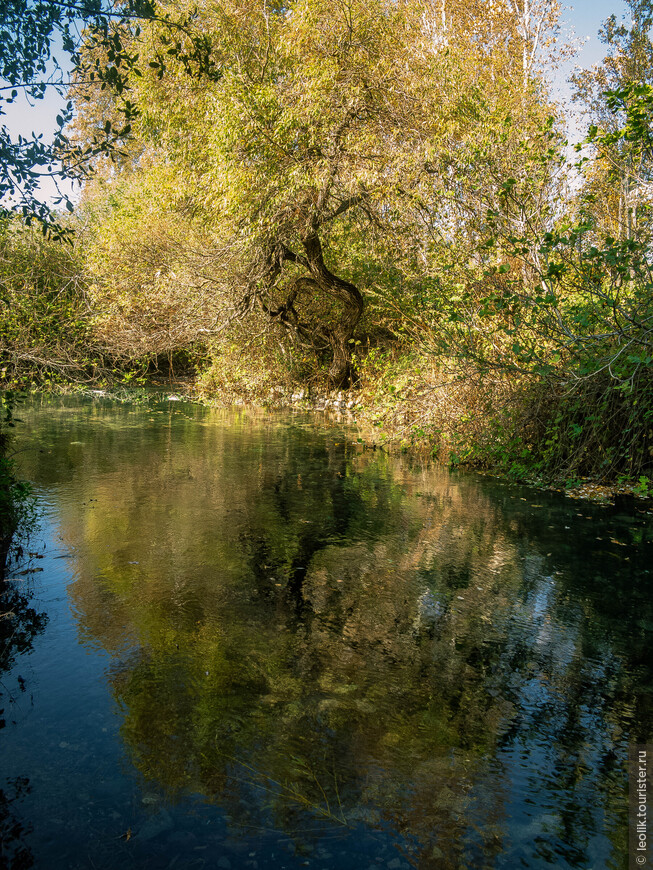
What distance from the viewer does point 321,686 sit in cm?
456

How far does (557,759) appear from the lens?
3873mm

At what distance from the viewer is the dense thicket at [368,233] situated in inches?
396

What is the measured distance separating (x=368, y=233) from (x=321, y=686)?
15.2 metres

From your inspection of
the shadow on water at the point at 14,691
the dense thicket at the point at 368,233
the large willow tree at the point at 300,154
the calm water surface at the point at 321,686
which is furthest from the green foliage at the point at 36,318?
the shadow on water at the point at 14,691

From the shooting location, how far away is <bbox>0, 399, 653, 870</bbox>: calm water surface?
3.27m

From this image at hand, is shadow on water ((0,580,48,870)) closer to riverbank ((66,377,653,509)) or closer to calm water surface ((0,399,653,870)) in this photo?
calm water surface ((0,399,653,870))

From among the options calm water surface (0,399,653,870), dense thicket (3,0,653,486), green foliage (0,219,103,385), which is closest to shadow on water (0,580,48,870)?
calm water surface (0,399,653,870)

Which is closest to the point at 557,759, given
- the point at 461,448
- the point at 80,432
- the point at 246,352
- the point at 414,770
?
the point at 414,770

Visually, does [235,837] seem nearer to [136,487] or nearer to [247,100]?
[136,487]

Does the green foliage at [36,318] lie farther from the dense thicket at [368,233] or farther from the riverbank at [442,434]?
the riverbank at [442,434]

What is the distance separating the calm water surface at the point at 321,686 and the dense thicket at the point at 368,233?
2.57 metres

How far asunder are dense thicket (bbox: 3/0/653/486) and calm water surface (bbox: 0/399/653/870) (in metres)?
2.57

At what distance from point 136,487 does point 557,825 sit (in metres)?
8.14

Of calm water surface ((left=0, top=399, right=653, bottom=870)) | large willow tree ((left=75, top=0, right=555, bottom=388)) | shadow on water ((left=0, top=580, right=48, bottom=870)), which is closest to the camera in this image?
shadow on water ((left=0, top=580, right=48, bottom=870))
